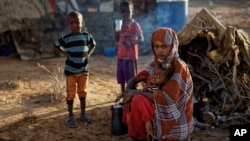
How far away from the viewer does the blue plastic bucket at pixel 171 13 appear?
33.5 ft

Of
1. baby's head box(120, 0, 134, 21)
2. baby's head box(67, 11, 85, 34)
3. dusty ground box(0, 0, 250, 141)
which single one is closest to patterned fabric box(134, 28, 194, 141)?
dusty ground box(0, 0, 250, 141)

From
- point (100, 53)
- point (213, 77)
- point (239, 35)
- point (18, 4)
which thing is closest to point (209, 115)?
point (213, 77)

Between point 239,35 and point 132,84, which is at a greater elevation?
point 239,35

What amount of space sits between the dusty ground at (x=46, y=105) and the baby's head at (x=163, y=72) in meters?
1.46

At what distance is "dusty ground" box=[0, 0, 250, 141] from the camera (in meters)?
5.26

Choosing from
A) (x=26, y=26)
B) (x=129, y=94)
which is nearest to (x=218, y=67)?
(x=129, y=94)

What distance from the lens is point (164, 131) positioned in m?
3.99

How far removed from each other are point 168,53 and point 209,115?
1.83 meters

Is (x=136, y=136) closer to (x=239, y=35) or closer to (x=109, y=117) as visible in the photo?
(x=109, y=117)

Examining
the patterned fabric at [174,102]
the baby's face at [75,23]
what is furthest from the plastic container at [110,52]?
the patterned fabric at [174,102]

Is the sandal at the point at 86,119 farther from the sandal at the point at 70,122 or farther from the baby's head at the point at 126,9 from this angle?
the baby's head at the point at 126,9

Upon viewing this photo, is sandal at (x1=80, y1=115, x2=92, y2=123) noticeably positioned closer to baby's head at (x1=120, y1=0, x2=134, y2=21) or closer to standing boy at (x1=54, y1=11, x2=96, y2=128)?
standing boy at (x1=54, y1=11, x2=96, y2=128)

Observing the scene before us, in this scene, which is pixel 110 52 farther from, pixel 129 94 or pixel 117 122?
pixel 129 94

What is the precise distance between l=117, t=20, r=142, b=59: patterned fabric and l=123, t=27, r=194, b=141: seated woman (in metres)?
2.03
